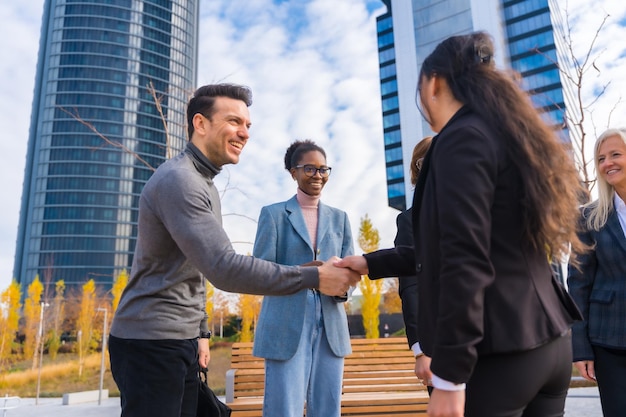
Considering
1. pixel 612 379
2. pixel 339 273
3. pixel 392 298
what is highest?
pixel 339 273

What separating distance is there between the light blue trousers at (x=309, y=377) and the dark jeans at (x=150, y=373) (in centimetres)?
66

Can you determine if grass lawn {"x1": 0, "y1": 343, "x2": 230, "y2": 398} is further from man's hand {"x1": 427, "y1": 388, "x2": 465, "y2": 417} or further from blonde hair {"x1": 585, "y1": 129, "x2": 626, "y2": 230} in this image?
man's hand {"x1": 427, "y1": 388, "x2": 465, "y2": 417}

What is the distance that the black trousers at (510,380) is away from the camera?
3.96 feet

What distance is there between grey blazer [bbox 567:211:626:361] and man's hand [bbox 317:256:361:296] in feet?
3.93

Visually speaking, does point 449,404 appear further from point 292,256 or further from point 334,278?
point 292,256

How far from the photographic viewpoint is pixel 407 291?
2.49 metres

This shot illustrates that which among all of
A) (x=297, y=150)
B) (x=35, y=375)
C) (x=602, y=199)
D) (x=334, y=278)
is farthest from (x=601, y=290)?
(x=35, y=375)

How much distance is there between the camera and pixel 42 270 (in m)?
81.1

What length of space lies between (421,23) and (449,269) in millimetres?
56131

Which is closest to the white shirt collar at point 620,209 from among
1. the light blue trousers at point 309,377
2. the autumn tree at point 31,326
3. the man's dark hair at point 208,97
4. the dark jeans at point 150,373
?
the light blue trousers at point 309,377

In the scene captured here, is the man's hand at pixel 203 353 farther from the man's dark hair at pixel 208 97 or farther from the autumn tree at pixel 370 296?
the autumn tree at pixel 370 296

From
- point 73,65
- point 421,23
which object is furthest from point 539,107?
point 73,65

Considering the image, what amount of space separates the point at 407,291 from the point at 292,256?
780 millimetres

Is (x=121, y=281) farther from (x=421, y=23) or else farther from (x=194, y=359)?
(x=421, y=23)
